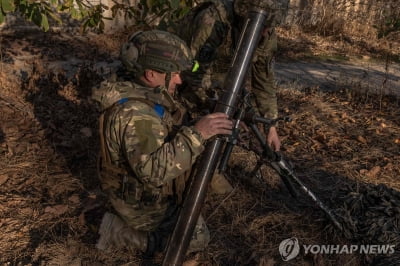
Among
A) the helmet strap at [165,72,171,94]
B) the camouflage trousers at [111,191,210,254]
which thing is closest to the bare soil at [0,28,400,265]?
the camouflage trousers at [111,191,210,254]

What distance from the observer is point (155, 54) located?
2414 mm

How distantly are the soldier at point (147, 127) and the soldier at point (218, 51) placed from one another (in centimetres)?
79

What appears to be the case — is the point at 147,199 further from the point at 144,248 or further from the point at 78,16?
the point at 78,16

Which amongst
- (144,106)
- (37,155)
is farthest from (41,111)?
(144,106)

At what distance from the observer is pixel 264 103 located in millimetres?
3811

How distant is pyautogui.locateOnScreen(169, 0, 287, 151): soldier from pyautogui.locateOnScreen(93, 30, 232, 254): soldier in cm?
79

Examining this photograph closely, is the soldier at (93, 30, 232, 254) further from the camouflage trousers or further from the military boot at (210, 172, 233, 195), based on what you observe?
the military boot at (210, 172, 233, 195)

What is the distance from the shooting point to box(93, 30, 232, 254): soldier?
2.34 m

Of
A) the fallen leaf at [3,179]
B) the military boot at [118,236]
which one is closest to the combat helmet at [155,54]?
the military boot at [118,236]

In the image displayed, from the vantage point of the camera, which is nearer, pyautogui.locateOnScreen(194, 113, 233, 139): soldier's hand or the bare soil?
pyautogui.locateOnScreen(194, 113, 233, 139): soldier's hand

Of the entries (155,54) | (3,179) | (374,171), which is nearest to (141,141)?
(155,54)

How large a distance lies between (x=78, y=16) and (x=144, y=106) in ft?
6.85

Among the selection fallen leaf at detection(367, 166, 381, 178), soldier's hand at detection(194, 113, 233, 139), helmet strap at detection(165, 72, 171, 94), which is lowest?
fallen leaf at detection(367, 166, 381, 178)
